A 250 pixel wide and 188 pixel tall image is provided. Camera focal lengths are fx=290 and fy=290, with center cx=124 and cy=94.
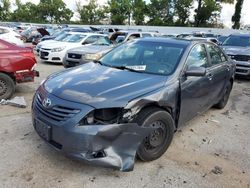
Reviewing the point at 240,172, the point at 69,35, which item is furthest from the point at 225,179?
the point at 69,35

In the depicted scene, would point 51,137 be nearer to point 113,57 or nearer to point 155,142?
point 155,142

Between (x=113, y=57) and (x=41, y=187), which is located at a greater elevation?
(x=113, y=57)

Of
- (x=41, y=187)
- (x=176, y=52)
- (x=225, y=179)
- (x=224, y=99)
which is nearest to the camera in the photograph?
(x=41, y=187)

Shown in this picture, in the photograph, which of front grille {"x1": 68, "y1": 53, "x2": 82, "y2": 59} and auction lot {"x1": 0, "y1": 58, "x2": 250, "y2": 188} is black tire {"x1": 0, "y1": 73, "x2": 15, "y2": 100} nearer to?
auction lot {"x1": 0, "y1": 58, "x2": 250, "y2": 188}

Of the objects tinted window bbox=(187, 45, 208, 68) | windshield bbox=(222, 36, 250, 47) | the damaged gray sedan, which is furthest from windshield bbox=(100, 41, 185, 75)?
windshield bbox=(222, 36, 250, 47)

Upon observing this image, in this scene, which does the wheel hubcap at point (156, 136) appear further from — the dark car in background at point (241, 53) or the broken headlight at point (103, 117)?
the dark car in background at point (241, 53)

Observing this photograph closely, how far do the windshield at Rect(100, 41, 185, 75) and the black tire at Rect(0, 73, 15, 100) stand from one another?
269cm

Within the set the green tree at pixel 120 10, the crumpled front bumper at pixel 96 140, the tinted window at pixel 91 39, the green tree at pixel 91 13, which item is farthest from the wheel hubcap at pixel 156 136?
the green tree at pixel 91 13

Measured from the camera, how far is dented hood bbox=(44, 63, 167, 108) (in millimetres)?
3408

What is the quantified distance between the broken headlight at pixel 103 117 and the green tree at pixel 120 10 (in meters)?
54.5

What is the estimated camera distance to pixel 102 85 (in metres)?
3.73

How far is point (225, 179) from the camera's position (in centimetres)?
370

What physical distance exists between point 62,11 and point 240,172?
68977 mm

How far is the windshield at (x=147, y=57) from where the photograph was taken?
4.41 metres
